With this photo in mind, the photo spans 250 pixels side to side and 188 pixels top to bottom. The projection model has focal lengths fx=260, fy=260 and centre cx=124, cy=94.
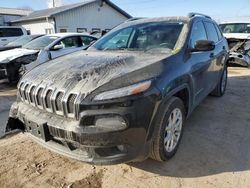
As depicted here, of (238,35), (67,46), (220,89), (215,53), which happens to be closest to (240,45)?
(238,35)

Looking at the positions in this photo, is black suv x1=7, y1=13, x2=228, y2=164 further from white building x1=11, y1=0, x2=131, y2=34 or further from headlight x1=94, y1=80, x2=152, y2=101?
white building x1=11, y1=0, x2=131, y2=34

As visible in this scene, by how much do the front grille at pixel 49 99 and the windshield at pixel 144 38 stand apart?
4.97 feet

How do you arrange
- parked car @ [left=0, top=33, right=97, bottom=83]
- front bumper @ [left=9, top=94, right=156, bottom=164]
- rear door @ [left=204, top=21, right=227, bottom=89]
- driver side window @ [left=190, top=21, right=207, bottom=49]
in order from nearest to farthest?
front bumper @ [left=9, top=94, right=156, bottom=164]
driver side window @ [left=190, top=21, right=207, bottom=49]
rear door @ [left=204, top=21, right=227, bottom=89]
parked car @ [left=0, top=33, right=97, bottom=83]

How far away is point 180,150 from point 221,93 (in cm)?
287

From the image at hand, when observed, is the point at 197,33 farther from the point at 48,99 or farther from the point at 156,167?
the point at 48,99

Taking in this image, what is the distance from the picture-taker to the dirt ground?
287 centimetres

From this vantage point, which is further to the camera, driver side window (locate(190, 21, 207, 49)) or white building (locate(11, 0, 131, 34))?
white building (locate(11, 0, 131, 34))

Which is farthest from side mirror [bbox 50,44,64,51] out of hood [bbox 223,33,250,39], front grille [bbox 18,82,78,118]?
hood [bbox 223,33,250,39]

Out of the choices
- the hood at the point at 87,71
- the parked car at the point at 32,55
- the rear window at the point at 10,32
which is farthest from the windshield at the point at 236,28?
the rear window at the point at 10,32

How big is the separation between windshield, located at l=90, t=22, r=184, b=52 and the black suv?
24mm

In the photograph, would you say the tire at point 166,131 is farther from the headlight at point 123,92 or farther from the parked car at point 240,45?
the parked car at point 240,45

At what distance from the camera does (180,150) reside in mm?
3484

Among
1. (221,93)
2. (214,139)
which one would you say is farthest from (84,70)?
(221,93)

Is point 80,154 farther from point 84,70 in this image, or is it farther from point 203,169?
point 203,169
